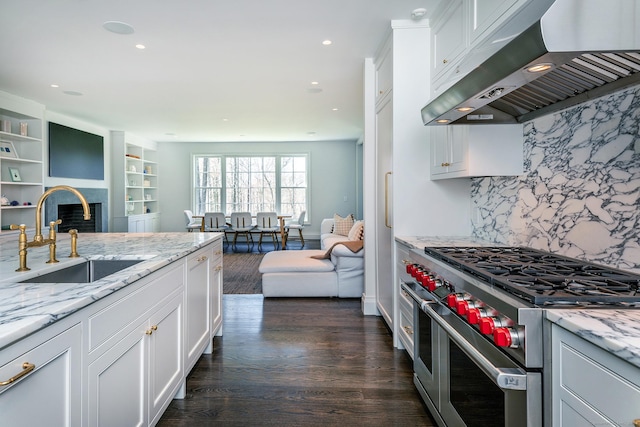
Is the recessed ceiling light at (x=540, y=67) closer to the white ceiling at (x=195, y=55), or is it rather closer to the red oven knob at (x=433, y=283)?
the red oven knob at (x=433, y=283)

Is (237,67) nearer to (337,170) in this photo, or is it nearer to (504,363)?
(504,363)

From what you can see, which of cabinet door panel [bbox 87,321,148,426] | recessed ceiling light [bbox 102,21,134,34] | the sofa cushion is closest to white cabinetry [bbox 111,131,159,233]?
the sofa cushion

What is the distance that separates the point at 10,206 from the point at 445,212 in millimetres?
5838

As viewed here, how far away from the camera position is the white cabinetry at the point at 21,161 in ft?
17.8

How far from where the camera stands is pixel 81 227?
7539 mm

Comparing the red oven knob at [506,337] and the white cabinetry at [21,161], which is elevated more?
the white cabinetry at [21,161]

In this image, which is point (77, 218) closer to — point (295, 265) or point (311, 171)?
point (311, 171)

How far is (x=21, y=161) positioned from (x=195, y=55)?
3.81 meters

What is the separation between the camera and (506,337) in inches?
43.8

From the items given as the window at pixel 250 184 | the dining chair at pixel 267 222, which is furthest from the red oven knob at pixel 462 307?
the window at pixel 250 184

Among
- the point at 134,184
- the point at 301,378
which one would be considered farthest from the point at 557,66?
the point at 134,184

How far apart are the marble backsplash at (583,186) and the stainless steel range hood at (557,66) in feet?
0.34

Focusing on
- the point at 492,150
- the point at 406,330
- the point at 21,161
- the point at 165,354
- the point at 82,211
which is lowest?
the point at 406,330

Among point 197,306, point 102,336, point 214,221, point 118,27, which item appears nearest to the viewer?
point 102,336
